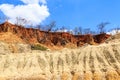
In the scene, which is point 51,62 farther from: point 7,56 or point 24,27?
point 24,27

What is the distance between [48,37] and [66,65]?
261 feet

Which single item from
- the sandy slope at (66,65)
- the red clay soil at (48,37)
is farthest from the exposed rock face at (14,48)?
the sandy slope at (66,65)

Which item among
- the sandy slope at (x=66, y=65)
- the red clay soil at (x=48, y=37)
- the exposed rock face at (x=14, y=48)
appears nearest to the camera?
the sandy slope at (x=66, y=65)

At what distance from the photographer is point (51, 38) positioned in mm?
164250

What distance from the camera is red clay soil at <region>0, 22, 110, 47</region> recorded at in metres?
155

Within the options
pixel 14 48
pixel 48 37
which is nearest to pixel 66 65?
pixel 14 48

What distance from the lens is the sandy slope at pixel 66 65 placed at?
7700 centimetres

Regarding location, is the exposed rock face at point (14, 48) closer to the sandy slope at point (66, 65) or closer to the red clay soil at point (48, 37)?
the red clay soil at point (48, 37)

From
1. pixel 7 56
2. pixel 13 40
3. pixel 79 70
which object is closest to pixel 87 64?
pixel 79 70

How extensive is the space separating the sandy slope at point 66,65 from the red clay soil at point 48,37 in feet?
197

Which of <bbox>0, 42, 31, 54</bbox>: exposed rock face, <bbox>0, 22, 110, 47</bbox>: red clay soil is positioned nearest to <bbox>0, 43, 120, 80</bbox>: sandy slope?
<bbox>0, 42, 31, 54</bbox>: exposed rock face

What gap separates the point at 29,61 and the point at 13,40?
52564 mm

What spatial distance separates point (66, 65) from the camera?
84.8 meters

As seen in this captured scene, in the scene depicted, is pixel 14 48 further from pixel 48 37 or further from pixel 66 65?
pixel 66 65
